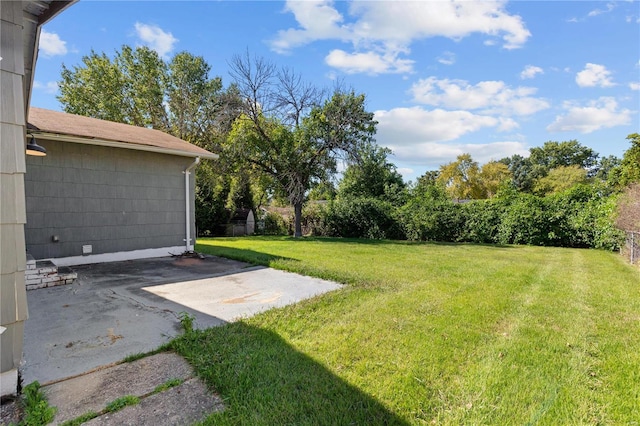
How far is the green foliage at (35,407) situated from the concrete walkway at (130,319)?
0.19 feet

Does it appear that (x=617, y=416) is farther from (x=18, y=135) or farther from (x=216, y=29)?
(x=216, y=29)

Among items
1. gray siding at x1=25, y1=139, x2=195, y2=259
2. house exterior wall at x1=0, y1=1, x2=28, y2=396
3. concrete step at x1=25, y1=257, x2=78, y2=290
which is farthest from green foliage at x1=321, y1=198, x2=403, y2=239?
house exterior wall at x1=0, y1=1, x2=28, y2=396

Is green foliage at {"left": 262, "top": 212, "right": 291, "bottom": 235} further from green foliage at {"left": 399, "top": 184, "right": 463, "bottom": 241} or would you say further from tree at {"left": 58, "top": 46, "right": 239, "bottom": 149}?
green foliage at {"left": 399, "top": 184, "right": 463, "bottom": 241}

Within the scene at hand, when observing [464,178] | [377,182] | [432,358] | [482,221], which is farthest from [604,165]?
[432,358]

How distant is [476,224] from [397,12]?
907cm

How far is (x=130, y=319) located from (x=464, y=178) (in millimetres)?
34272

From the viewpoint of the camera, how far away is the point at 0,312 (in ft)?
6.12

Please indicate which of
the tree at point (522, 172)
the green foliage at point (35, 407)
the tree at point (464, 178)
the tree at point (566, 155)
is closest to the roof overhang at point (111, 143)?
the green foliage at point (35, 407)

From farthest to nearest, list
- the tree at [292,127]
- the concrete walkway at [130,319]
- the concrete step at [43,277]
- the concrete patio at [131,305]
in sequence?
the tree at [292,127], the concrete step at [43,277], the concrete patio at [131,305], the concrete walkway at [130,319]

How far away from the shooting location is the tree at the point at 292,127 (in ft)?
46.8

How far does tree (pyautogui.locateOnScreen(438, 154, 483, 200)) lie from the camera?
106 feet

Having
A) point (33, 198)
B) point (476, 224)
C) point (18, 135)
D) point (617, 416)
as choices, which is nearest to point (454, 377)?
point (617, 416)

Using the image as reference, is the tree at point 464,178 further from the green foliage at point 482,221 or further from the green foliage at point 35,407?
the green foliage at point 35,407

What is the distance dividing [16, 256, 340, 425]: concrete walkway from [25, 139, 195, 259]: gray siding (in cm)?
82
